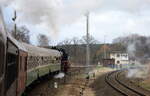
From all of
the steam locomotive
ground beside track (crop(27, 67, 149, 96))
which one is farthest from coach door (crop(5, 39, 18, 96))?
ground beside track (crop(27, 67, 149, 96))

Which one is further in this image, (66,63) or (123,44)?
(123,44)

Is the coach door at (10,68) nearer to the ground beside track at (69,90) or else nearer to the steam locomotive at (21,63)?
the steam locomotive at (21,63)

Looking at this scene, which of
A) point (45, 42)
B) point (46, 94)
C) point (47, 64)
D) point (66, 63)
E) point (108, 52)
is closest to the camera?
point (46, 94)

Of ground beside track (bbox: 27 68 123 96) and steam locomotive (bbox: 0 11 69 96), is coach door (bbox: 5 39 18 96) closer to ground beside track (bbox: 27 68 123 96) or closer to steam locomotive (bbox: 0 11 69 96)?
steam locomotive (bbox: 0 11 69 96)

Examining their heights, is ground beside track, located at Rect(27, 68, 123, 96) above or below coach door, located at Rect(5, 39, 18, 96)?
below

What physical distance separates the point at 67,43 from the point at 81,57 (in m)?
9.23

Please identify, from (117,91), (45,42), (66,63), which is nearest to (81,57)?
(45,42)

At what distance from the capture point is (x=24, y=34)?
70.6 m

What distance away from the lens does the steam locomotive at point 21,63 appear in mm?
6566

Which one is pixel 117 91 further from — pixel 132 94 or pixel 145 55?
pixel 145 55

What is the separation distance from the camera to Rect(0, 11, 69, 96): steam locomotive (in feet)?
21.5

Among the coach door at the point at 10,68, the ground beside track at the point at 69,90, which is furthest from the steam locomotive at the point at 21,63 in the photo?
the ground beside track at the point at 69,90

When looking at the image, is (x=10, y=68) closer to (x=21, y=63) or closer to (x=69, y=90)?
(x=21, y=63)

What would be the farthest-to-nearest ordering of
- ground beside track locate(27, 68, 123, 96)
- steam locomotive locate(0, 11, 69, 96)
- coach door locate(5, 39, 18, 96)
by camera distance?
ground beside track locate(27, 68, 123, 96)
coach door locate(5, 39, 18, 96)
steam locomotive locate(0, 11, 69, 96)
